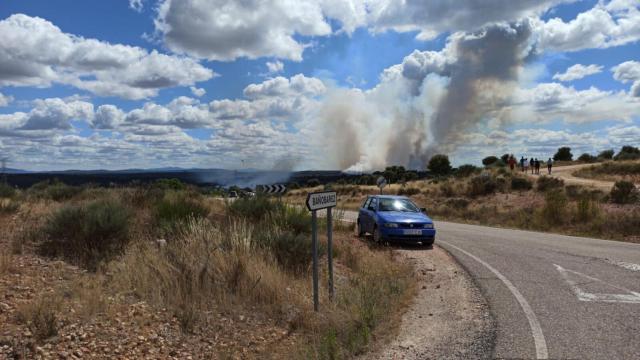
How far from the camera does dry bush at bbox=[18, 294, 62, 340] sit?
5.73 metres

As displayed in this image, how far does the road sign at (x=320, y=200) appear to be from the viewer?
727cm

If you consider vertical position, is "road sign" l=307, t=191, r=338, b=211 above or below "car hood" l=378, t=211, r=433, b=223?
above

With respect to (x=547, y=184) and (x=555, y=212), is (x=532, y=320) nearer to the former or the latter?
(x=555, y=212)

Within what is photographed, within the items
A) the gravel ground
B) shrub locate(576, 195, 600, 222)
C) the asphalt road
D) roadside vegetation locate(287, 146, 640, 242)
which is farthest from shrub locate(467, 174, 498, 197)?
the gravel ground

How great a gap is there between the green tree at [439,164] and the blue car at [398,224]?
9227 cm

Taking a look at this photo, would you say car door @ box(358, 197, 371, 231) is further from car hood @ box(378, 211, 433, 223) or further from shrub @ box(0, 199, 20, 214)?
shrub @ box(0, 199, 20, 214)

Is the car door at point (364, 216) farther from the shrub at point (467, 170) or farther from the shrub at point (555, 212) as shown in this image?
the shrub at point (467, 170)

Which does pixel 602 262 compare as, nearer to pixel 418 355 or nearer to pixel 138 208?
pixel 418 355

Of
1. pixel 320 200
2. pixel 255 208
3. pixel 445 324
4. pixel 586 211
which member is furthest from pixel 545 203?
pixel 320 200

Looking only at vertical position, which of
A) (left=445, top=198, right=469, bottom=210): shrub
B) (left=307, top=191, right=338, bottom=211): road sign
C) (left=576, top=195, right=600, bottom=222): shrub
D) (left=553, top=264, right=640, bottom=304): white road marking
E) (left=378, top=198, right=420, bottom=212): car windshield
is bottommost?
(left=445, top=198, right=469, bottom=210): shrub

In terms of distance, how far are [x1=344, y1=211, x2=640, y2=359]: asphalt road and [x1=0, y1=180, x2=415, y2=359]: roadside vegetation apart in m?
1.66

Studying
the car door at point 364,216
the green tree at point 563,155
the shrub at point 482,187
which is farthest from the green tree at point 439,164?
the car door at point 364,216

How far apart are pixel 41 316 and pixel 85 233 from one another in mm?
4955

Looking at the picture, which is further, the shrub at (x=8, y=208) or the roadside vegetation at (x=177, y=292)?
the shrub at (x=8, y=208)
